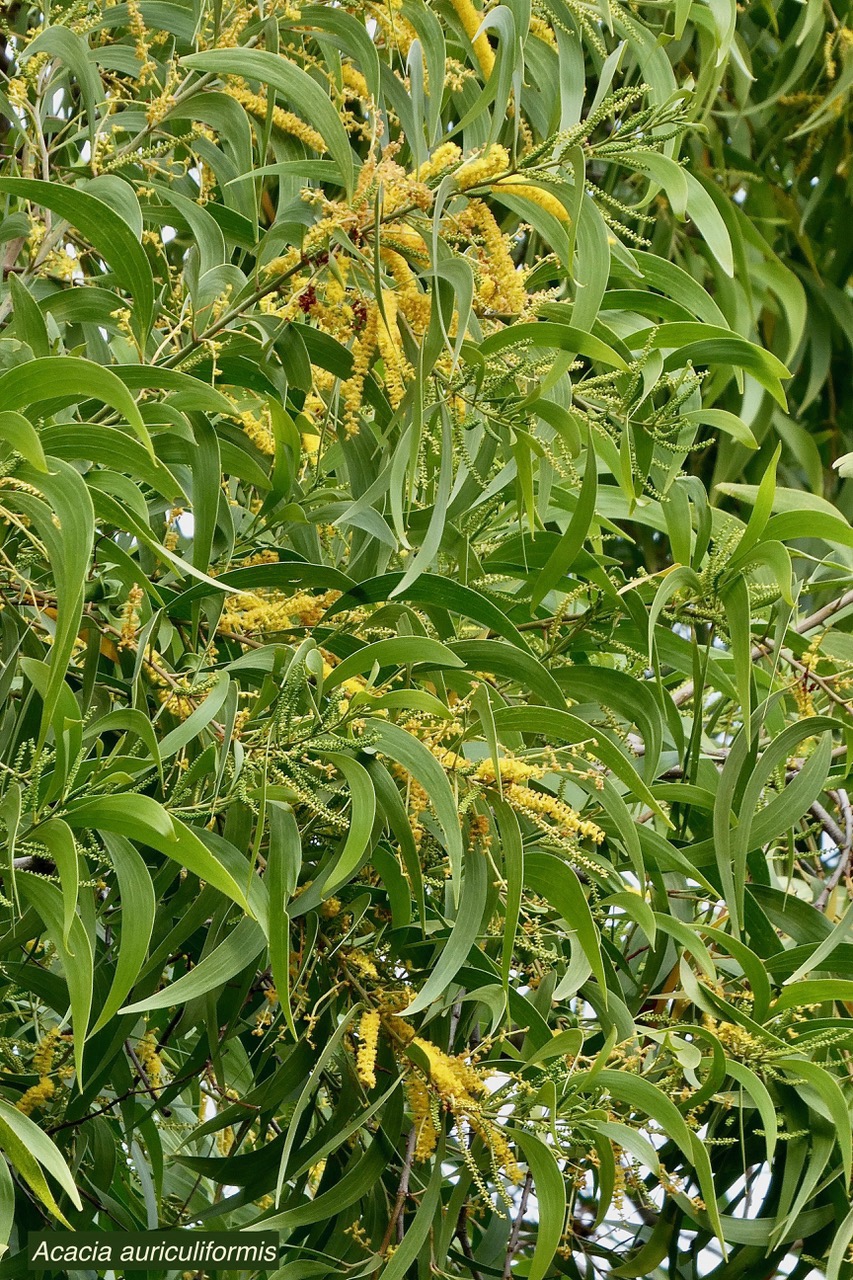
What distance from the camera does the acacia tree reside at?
700 millimetres

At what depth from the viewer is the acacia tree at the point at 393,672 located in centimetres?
70

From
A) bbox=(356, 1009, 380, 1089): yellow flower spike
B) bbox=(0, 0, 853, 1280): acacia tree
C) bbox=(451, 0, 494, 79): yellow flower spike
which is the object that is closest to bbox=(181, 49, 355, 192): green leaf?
bbox=(0, 0, 853, 1280): acacia tree

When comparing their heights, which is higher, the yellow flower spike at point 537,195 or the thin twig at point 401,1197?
the yellow flower spike at point 537,195

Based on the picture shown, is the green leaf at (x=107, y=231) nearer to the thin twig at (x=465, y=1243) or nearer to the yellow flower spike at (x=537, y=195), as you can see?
the yellow flower spike at (x=537, y=195)

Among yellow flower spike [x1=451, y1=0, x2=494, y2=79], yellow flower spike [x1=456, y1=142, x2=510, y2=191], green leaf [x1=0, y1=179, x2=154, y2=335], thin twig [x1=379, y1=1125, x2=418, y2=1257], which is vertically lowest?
thin twig [x1=379, y1=1125, x2=418, y2=1257]

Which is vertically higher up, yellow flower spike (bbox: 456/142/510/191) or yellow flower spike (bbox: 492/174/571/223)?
yellow flower spike (bbox: 456/142/510/191)

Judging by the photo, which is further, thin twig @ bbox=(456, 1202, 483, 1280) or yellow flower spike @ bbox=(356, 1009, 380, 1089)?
thin twig @ bbox=(456, 1202, 483, 1280)

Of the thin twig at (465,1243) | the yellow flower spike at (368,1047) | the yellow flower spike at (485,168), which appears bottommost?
the thin twig at (465,1243)

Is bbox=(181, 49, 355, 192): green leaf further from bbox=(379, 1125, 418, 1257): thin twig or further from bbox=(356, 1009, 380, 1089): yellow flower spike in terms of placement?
bbox=(379, 1125, 418, 1257): thin twig

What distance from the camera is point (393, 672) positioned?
0.84 m

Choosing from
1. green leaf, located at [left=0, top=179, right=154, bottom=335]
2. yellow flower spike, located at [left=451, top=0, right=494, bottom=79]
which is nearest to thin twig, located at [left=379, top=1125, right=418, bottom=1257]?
green leaf, located at [left=0, top=179, right=154, bottom=335]

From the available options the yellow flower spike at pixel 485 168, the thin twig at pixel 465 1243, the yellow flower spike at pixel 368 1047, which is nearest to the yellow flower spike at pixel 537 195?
the yellow flower spike at pixel 485 168

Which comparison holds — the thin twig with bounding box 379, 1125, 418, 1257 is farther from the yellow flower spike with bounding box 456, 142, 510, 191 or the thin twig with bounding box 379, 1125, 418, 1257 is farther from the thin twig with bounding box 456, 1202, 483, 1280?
the yellow flower spike with bounding box 456, 142, 510, 191

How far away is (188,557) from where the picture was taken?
93cm
